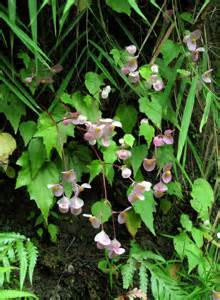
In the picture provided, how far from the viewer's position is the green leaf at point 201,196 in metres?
2.13

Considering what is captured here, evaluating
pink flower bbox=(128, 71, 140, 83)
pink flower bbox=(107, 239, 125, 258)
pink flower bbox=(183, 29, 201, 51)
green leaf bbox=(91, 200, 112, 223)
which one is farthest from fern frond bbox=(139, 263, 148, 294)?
pink flower bbox=(183, 29, 201, 51)

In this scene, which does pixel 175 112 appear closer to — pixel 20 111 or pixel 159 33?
pixel 159 33

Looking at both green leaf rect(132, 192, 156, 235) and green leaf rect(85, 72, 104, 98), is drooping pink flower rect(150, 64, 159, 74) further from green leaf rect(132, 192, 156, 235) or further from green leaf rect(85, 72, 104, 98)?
green leaf rect(132, 192, 156, 235)

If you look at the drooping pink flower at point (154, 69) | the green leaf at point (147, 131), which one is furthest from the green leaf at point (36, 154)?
the drooping pink flower at point (154, 69)

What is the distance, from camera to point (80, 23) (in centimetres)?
199

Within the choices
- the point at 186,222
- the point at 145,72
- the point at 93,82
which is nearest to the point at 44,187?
A: the point at 93,82

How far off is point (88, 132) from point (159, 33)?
53cm

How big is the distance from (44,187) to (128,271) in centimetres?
43

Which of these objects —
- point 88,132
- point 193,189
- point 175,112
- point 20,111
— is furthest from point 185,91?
point 20,111

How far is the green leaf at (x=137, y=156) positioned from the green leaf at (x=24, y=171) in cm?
37

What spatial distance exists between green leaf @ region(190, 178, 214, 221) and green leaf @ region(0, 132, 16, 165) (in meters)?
0.72

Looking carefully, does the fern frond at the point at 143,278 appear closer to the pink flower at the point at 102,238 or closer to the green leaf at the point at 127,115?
the pink flower at the point at 102,238

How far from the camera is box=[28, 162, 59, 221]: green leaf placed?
186 cm

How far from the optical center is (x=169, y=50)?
196 centimetres
